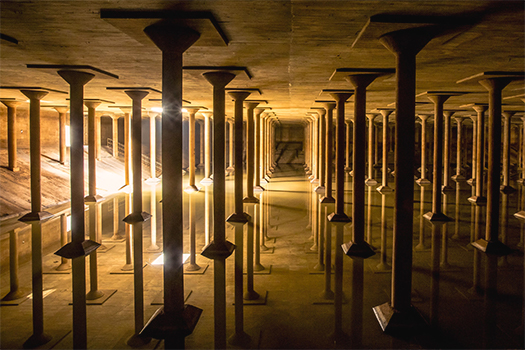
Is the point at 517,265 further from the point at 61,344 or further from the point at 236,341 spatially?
the point at 61,344

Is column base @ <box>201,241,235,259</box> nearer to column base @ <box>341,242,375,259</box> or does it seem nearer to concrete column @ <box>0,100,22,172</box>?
column base @ <box>341,242,375,259</box>

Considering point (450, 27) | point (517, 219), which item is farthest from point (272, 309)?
point (517, 219)

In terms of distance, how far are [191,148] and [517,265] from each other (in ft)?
49.2

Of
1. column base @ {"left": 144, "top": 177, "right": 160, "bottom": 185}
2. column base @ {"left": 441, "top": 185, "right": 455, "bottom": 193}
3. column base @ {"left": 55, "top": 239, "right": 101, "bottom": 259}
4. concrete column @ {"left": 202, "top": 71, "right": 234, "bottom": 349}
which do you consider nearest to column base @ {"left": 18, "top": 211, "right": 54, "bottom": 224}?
column base @ {"left": 55, "top": 239, "right": 101, "bottom": 259}

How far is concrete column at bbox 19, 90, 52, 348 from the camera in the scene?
4691 millimetres

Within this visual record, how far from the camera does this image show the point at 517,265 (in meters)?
7.39

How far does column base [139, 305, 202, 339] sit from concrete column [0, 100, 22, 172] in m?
14.0

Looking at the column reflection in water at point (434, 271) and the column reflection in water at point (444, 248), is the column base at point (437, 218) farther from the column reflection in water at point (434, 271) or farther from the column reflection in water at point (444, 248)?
the column reflection in water at point (444, 248)

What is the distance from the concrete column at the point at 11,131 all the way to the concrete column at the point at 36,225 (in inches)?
189

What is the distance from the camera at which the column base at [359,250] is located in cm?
799

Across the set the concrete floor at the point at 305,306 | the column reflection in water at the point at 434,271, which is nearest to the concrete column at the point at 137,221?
the concrete floor at the point at 305,306

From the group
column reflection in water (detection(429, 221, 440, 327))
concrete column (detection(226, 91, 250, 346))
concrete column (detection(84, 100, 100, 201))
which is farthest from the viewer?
concrete column (detection(84, 100, 100, 201))

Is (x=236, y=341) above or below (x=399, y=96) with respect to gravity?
below

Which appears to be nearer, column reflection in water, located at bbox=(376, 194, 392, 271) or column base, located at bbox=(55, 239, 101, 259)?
column reflection in water, located at bbox=(376, 194, 392, 271)
